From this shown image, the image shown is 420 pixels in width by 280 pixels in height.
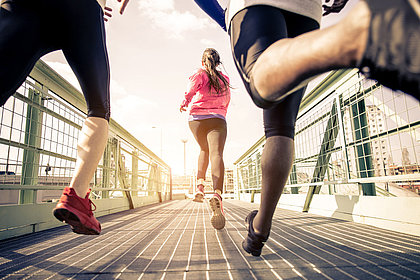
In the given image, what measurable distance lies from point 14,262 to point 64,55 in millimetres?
921

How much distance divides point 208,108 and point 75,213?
169cm

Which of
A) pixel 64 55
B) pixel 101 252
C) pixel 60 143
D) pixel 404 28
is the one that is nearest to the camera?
pixel 404 28

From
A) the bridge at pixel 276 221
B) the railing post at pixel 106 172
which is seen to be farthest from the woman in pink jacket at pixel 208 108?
the railing post at pixel 106 172

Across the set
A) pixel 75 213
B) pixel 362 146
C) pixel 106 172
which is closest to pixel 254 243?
Answer: pixel 75 213

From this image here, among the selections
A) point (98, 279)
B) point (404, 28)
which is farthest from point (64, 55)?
point (404, 28)

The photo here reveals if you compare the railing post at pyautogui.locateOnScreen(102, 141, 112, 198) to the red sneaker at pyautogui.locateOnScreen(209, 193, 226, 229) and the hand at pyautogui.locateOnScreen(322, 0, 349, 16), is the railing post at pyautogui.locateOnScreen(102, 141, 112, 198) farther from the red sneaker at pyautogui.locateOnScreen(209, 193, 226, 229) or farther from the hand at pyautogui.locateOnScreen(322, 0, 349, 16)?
the hand at pyautogui.locateOnScreen(322, 0, 349, 16)

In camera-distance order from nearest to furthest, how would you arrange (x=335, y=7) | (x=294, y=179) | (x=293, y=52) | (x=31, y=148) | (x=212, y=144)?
(x=293, y=52)
(x=335, y=7)
(x=31, y=148)
(x=212, y=144)
(x=294, y=179)

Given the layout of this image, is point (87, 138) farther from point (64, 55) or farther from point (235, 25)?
point (235, 25)

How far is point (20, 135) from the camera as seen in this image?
6.53 feet

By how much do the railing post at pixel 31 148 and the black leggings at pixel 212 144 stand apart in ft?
4.37

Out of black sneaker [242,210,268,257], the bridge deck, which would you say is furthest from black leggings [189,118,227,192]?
black sneaker [242,210,268,257]

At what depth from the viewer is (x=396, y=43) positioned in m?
0.35

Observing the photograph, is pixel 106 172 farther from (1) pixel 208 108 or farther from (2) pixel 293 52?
(2) pixel 293 52

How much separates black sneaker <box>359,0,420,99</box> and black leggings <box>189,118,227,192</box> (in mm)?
1911
